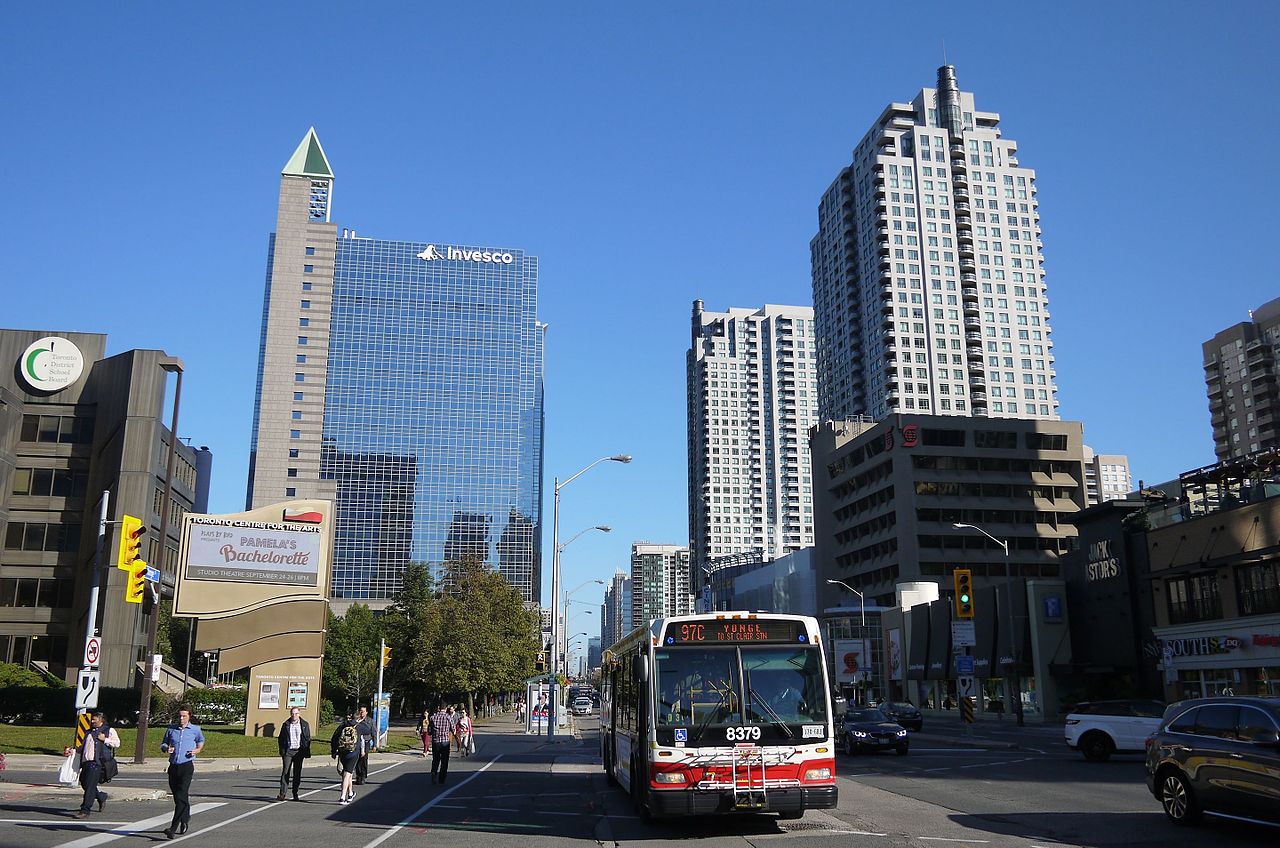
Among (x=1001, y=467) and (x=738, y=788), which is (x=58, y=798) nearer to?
(x=738, y=788)

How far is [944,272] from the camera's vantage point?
153500mm

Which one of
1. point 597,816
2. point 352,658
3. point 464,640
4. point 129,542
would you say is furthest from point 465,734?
point 352,658

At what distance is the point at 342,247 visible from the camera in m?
172

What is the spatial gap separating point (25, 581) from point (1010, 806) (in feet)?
198

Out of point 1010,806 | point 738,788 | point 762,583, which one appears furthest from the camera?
point 762,583

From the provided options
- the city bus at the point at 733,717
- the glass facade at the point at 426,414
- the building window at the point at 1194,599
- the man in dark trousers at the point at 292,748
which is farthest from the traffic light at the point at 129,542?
the glass facade at the point at 426,414

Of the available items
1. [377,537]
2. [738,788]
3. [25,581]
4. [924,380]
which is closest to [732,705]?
[738,788]

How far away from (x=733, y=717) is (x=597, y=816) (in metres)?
4.42

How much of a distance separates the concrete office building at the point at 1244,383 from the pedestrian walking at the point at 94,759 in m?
176

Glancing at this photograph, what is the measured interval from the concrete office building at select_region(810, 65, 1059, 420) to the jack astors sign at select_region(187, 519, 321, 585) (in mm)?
118335

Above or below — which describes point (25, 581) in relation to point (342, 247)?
below

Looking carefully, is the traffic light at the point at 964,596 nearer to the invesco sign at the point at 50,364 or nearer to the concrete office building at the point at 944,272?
the invesco sign at the point at 50,364

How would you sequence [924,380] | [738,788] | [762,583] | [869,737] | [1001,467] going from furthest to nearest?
[762,583]
[924,380]
[1001,467]
[869,737]
[738,788]

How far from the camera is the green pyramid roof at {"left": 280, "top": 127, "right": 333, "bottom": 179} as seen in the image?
509 feet
